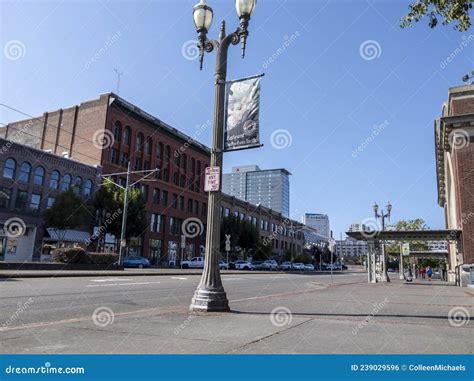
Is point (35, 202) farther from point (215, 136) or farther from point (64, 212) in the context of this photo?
point (215, 136)

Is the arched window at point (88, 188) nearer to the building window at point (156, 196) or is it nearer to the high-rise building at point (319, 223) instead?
the building window at point (156, 196)

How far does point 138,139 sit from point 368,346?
5309 cm

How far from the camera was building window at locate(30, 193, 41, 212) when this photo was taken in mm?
40188

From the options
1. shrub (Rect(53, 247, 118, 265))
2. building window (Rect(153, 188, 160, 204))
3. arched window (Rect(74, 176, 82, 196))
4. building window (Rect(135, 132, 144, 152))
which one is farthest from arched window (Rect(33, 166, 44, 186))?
building window (Rect(153, 188, 160, 204))

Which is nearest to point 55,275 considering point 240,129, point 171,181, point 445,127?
A: point 240,129

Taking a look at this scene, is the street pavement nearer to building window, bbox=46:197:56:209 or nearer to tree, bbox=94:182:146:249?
tree, bbox=94:182:146:249

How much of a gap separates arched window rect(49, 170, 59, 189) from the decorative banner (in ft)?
121

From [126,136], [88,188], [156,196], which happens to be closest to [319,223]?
A: [156,196]

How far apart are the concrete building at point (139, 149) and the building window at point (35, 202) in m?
7.83

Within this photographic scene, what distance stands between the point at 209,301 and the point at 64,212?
1286 inches

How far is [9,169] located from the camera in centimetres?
3806

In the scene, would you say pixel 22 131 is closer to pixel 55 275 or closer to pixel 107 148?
pixel 107 148

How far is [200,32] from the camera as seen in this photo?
10.3m

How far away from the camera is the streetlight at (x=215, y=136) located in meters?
8.91
